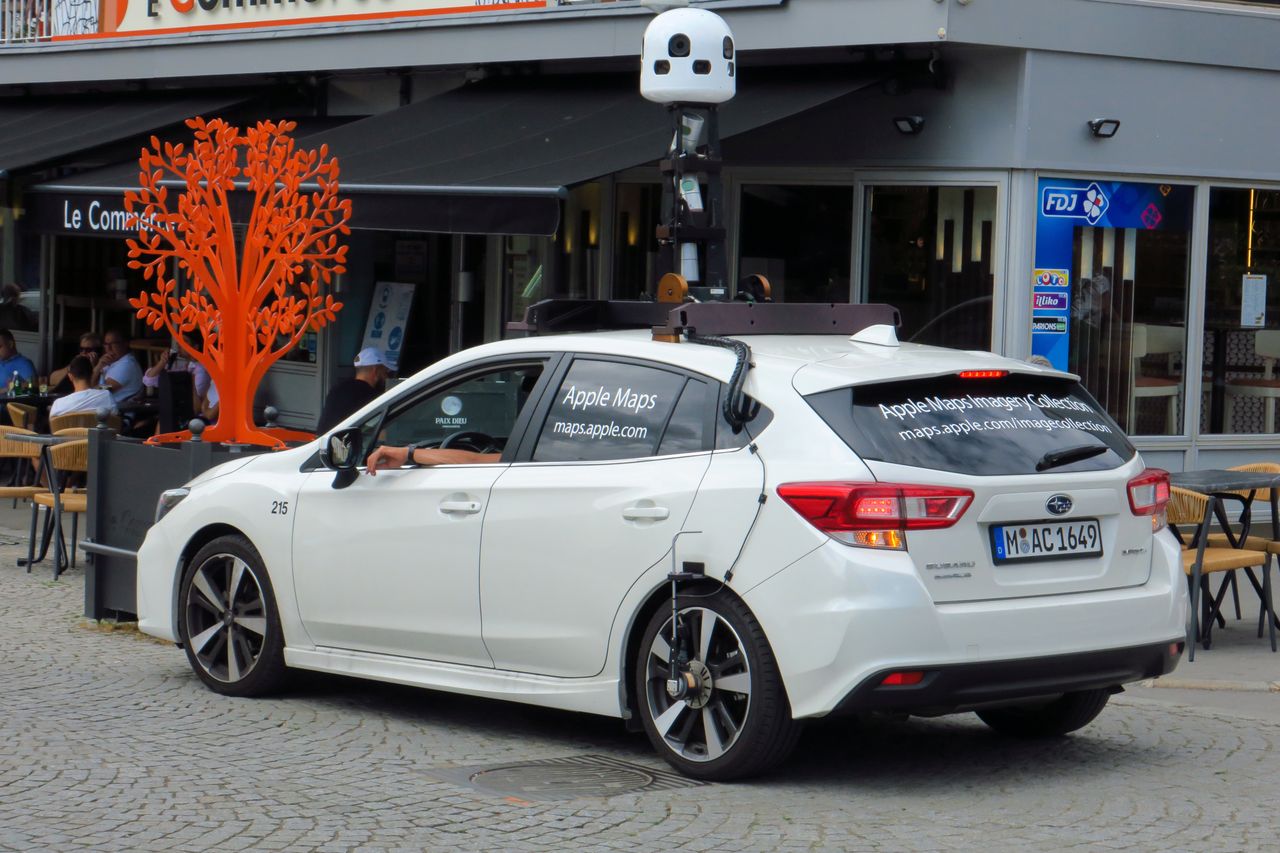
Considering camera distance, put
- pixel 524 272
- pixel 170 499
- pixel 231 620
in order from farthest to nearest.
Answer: pixel 524 272, pixel 170 499, pixel 231 620

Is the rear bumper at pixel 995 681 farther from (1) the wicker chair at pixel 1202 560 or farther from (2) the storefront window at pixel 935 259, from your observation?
(2) the storefront window at pixel 935 259

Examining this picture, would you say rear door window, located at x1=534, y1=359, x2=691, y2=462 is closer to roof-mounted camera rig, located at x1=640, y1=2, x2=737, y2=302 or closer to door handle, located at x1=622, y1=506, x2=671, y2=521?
→ door handle, located at x1=622, y1=506, x2=671, y2=521

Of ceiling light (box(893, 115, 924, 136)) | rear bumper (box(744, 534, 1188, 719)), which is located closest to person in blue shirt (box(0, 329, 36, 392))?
ceiling light (box(893, 115, 924, 136))

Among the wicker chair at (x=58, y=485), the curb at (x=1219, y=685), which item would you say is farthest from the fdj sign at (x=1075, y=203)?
the wicker chair at (x=58, y=485)

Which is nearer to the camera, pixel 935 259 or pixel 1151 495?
pixel 1151 495

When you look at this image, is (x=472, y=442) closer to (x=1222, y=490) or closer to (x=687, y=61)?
(x=687, y=61)

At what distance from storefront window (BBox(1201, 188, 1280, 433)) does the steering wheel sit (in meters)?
7.77

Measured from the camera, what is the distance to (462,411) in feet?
23.7

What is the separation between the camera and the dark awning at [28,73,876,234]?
1182cm

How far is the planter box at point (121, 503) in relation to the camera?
30.1 ft

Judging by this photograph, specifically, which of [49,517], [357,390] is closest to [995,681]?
[357,390]

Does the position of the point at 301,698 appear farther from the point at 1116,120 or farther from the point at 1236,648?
the point at 1116,120

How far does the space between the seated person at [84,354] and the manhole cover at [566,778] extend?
1173 cm

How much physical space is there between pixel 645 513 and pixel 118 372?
37.2 ft
